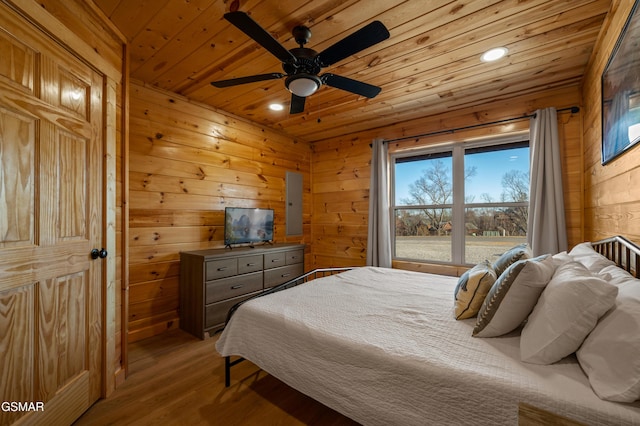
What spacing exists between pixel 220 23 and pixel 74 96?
102 centimetres

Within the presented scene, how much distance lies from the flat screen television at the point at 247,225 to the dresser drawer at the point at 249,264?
27cm

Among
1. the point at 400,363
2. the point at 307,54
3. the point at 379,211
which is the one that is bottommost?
the point at 400,363

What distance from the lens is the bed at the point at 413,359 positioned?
97 centimetres

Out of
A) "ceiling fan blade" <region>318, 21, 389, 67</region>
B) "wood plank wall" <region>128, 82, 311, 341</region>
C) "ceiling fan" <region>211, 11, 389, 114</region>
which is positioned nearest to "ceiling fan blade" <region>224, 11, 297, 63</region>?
"ceiling fan" <region>211, 11, 389, 114</region>

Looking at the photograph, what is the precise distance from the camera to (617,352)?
904 millimetres

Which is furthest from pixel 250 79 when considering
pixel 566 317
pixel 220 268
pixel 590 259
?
pixel 590 259

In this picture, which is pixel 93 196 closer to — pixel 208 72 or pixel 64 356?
pixel 64 356

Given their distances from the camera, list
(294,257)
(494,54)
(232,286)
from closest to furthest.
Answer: (494,54), (232,286), (294,257)

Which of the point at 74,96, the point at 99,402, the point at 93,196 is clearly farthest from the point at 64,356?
the point at 74,96

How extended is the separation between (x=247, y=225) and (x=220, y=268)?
70 centimetres

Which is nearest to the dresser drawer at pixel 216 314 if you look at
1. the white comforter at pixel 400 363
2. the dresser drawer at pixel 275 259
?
the dresser drawer at pixel 275 259

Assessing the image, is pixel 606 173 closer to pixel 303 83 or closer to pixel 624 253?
pixel 624 253

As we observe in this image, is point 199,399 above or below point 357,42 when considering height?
below

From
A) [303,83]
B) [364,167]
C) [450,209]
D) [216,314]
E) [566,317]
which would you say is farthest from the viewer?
[364,167]
